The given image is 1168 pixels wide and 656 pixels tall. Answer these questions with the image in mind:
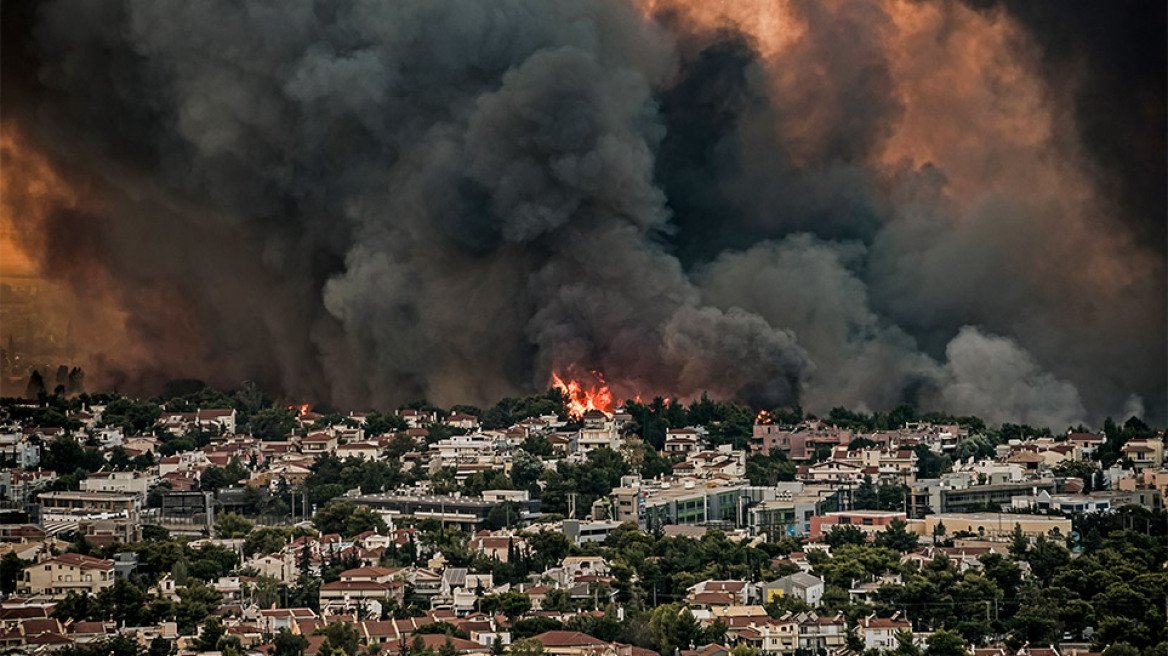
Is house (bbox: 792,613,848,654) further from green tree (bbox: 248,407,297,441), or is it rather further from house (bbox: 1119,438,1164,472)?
green tree (bbox: 248,407,297,441)

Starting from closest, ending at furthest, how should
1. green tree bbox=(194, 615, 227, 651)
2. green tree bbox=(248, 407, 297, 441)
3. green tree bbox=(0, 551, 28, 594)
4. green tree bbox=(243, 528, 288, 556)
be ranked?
green tree bbox=(194, 615, 227, 651)
green tree bbox=(0, 551, 28, 594)
green tree bbox=(243, 528, 288, 556)
green tree bbox=(248, 407, 297, 441)

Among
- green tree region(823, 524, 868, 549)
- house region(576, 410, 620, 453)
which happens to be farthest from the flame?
green tree region(823, 524, 868, 549)

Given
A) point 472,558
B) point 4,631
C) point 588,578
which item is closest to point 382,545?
point 472,558

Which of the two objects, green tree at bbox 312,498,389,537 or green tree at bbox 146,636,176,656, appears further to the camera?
green tree at bbox 312,498,389,537

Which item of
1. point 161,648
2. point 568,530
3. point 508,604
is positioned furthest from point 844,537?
point 161,648

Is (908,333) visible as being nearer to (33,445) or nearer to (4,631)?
(33,445)

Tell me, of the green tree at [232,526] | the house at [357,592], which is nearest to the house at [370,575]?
the house at [357,592]

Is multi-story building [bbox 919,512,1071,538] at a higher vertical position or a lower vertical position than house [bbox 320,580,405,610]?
higher

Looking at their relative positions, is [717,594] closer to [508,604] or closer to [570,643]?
[508,604]
